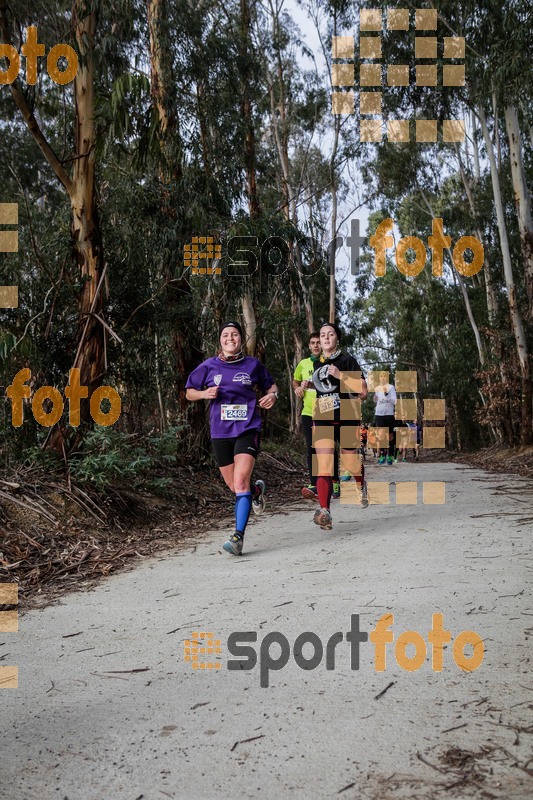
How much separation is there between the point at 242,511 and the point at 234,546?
0.33 metres

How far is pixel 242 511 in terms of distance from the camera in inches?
245

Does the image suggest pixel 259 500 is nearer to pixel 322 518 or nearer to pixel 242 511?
pixel 322 518

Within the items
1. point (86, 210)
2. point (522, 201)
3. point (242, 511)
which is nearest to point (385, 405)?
point (522, 201)

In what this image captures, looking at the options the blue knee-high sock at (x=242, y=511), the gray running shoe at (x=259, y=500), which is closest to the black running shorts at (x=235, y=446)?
the blue knee-high sock at (x=242, y=511)

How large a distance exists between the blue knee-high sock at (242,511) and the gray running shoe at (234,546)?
96 millimetres

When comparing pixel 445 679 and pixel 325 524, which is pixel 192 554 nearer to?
pixel 325 524

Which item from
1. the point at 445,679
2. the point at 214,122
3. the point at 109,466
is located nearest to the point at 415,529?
the point at 109,466

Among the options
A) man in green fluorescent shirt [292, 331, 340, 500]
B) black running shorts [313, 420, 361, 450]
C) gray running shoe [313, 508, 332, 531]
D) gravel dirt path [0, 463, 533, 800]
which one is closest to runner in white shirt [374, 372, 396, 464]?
man in green fluorescent shirt [292, 331, 340, 500]

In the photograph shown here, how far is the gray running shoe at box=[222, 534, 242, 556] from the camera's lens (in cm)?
598

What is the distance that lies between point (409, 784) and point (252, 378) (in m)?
4.67

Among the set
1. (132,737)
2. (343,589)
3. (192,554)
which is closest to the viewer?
(132,737)

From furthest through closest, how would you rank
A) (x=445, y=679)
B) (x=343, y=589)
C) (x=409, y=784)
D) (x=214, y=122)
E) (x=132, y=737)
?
(x=214, y=122) → (x=343, y=589) → (x=445, y=679) → (x=132, y=737) → (x=409, y=784)

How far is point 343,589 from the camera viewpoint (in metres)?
4.55

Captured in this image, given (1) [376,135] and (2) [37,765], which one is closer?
(2) [37,765]
